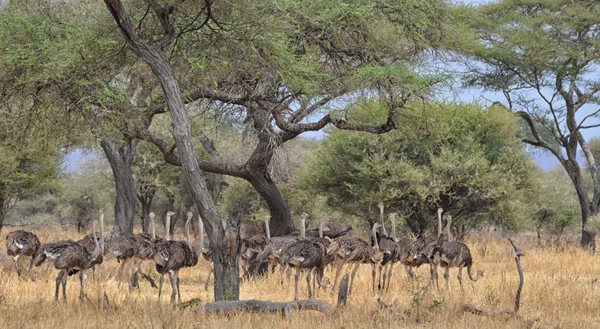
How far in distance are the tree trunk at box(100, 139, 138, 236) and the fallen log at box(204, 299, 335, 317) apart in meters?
10.7

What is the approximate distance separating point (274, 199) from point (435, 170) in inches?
297

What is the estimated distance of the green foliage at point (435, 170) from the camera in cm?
2205

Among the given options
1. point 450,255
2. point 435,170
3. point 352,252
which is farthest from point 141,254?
point 435,170

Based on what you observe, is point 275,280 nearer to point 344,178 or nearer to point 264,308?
point 264,308

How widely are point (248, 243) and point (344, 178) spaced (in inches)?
364

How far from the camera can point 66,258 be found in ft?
34.9

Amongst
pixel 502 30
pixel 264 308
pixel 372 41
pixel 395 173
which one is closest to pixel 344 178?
pixel 395 173

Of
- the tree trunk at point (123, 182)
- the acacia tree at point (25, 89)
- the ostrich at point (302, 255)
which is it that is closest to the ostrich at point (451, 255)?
the ostrich at point (302, 255)

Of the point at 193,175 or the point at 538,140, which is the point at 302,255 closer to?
the point at 193,175

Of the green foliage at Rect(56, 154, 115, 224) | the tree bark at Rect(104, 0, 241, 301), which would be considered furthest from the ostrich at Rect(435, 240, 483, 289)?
the green foliage at Rect(56, 154, 115, 224)

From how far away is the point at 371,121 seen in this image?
61.8 ft

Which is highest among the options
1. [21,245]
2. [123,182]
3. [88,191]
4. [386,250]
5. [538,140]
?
[88,191]

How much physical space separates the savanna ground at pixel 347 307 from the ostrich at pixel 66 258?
297 mm

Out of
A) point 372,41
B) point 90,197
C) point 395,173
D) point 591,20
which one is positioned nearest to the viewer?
point 372,41
